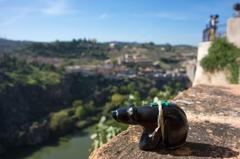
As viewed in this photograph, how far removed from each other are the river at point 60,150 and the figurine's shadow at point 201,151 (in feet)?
86.8

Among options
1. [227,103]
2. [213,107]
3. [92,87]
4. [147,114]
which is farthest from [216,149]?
[92,87]

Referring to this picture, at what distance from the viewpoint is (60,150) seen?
100ft

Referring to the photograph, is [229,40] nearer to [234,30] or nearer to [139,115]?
A: [234,30]

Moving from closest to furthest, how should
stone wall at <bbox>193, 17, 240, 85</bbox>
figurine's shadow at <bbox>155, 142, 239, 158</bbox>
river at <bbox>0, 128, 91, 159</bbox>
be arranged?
figurine's shadow at <bbox>155, 142, 239, 158</bbox> → stone wall at <bbox>193, 17, 240, 85</bbox> → river at <bbox>0, 128, 91, 159</bbox>

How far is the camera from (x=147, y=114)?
5.03 ft

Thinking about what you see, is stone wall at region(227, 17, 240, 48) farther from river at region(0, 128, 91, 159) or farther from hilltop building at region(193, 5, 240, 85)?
river at region(0, 128, 91, 159)

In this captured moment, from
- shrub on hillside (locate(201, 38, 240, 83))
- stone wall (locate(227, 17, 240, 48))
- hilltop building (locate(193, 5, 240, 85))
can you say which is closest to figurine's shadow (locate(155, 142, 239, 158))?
shrub on hillside (locate(201, 38, 240, 83))

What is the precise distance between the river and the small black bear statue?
2649 cm

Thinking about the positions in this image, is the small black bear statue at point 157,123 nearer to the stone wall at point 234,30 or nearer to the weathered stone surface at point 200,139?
the weathered stone surface at point 200,139

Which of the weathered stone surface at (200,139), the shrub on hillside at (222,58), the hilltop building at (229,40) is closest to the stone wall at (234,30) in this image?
Result: the hilltop building at (229,40)

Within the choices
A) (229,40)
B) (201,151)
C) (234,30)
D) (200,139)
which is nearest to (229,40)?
(229,40)

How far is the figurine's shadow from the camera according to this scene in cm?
152

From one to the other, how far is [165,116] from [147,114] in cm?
9

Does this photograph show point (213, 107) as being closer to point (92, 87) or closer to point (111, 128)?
point (111, 128)
